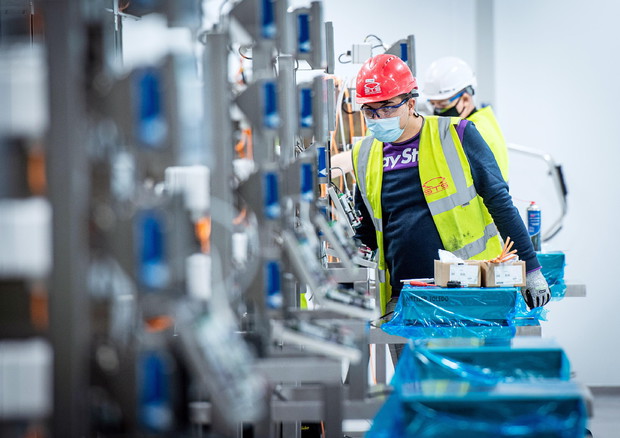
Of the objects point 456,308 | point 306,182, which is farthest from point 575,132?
point 306,182

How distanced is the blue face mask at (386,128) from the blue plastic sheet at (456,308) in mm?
796

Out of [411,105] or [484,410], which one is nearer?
[484,410]

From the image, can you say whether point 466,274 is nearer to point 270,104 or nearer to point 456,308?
point 456,308

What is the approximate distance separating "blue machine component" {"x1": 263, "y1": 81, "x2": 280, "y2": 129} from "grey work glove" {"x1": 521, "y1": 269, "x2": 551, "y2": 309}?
1.71 meters

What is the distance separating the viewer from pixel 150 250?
1523 millimetres

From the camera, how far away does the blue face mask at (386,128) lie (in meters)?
3.66

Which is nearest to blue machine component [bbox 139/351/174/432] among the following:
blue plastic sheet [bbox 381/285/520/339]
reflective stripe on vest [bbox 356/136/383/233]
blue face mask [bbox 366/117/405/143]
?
blue plastic sheet [bbox 381/285/520/339]

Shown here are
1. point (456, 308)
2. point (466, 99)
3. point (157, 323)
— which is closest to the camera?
point (157, 323)

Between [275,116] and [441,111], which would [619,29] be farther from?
[275,116]

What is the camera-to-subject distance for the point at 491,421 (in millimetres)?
1917

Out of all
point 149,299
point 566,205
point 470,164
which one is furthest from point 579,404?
point 566,205

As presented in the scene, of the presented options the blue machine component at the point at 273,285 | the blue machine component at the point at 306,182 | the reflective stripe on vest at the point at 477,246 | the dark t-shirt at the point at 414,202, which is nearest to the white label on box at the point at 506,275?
the dark t-shirt at the point at 414,202

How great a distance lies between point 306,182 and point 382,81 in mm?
1204

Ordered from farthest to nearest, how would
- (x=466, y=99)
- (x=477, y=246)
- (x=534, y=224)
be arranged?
(x=466, y=99)
(x=534, y=224)
(x=477, y=246)
